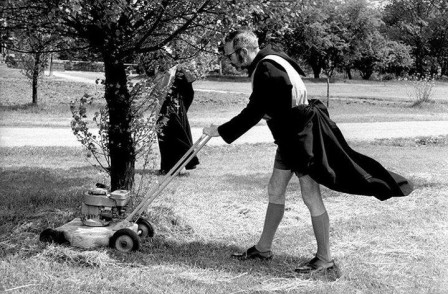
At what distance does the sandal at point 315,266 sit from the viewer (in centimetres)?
490

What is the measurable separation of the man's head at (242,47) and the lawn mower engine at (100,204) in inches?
59.1

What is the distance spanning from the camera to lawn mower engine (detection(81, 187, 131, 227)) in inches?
213

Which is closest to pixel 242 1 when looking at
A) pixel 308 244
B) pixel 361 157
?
pixel 361 157

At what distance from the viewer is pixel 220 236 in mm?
6102

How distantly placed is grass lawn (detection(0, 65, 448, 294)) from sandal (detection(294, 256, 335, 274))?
0.06 m

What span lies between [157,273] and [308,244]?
158 cm

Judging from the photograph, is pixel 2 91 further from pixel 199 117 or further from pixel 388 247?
pixel 388 247

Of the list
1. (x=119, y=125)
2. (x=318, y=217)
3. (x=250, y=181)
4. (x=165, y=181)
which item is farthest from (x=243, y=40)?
(x=250, y=181)

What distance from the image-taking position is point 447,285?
4.70 metres

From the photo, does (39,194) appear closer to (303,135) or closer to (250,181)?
(250,181)

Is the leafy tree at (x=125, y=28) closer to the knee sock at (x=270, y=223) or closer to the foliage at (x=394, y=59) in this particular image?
the knee sock at (x=270, y=223)

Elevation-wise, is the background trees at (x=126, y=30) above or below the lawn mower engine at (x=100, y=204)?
above

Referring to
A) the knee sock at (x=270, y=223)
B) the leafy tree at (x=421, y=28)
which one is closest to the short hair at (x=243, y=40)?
the knee sock at (x=270, y=223)

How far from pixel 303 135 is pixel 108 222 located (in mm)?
1865
